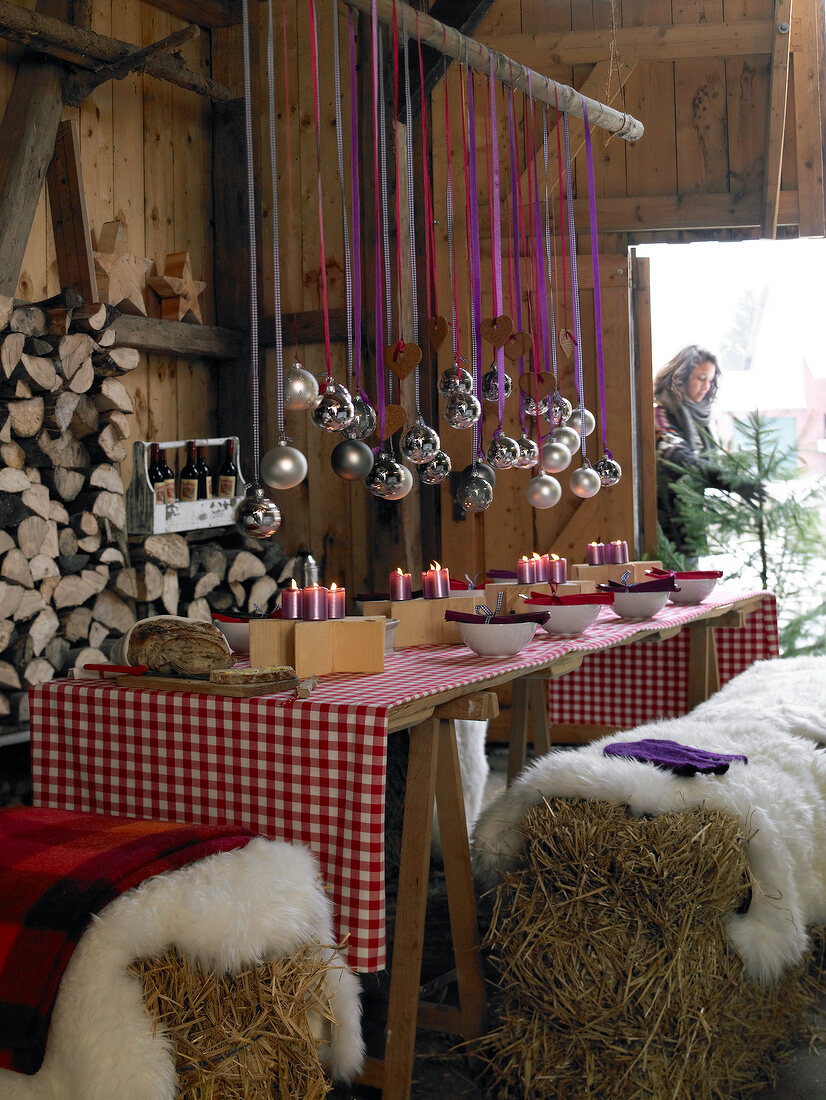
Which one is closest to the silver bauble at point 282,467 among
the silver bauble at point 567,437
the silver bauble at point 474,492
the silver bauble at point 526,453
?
the silver bauble at point 474,492

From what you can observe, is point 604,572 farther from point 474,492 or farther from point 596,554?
point 474,492

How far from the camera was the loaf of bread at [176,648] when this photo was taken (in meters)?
2.28

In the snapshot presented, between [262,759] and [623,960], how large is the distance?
844 millimetres

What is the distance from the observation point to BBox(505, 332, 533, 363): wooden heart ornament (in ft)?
11.3

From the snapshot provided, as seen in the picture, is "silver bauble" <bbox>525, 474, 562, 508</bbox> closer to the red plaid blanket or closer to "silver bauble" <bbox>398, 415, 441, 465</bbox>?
"silver bauble" <bbox>398, 415, 441, 465</bbox>

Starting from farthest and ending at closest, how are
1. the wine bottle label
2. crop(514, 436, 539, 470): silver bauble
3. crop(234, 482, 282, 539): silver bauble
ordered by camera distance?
1. the wine bottle label
2. crop(514, 436, 539, 470): silver bauble
3. crop(234, 482, 282, 539): silver bauble

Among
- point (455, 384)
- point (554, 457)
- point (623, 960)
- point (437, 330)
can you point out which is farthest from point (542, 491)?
point (623, 960)

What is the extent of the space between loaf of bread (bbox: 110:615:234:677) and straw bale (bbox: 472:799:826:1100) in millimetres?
795

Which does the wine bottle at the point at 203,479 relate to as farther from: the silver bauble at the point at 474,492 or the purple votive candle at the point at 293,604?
the purple votive candle at the point at 293,604

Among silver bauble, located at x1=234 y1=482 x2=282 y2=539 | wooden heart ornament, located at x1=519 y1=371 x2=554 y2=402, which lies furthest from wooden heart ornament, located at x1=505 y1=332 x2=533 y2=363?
silver bauble, located at x1=234 y1=482 x2=282 y2=539

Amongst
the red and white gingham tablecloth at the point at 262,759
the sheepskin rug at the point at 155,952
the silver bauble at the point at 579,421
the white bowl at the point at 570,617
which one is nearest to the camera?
the sheepskin rug at the point at 155,952

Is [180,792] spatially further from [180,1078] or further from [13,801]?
[13,801]

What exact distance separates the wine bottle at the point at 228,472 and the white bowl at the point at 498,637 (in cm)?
254

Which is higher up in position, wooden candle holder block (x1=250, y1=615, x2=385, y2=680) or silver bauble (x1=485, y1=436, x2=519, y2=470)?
silver bauble (x1=485, y1=436, x2=519, y2=470)
